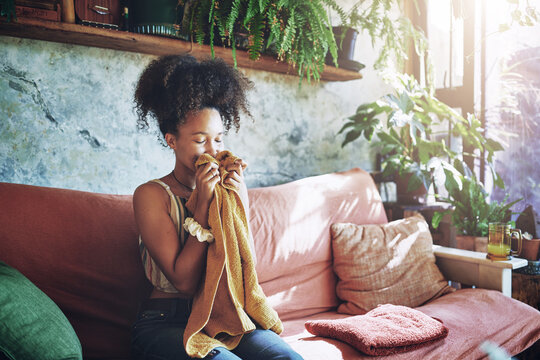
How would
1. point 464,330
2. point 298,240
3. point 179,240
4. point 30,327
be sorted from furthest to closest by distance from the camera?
point 298,240 < point 464,330 < point 179,240 < point 30,327

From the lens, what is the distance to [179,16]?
1.79 meters

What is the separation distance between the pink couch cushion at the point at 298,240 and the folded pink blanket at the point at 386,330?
252 mm

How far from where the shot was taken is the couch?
1.33 m

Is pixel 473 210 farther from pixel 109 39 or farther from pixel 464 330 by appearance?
pixel 109 39

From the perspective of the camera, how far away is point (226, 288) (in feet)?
3.89

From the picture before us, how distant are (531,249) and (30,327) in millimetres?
2047

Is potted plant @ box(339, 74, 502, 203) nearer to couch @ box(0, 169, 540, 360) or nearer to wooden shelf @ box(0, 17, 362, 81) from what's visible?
couch @ box(0, 169, 540, 360)

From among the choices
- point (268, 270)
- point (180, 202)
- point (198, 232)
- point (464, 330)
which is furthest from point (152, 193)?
point (464, 330)

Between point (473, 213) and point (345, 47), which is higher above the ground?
point (345, 47)

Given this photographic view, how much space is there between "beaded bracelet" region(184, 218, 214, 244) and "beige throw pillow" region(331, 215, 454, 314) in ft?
2.59

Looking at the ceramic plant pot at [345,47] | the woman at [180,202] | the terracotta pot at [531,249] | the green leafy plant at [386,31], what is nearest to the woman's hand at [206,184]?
the woman at [180,202]

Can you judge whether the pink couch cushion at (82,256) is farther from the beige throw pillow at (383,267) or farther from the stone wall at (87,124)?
the beige throw pillow at (383,267)

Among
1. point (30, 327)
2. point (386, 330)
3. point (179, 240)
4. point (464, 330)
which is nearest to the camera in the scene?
point (30, 327)

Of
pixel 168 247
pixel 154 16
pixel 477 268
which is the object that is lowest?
pixel 477 268
